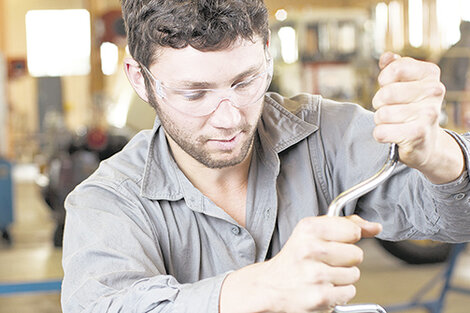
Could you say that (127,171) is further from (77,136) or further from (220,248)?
(77,136)

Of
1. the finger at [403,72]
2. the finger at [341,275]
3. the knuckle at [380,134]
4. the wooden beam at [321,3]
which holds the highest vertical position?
the wooden beam at [321,3]

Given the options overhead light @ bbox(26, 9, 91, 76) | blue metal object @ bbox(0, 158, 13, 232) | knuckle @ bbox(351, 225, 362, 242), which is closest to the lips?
knuckle @ bbox(351, 225, 362, 242)

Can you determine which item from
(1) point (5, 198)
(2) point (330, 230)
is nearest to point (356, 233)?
(2) point (330, 230)

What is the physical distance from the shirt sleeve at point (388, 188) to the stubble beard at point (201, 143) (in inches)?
9.5

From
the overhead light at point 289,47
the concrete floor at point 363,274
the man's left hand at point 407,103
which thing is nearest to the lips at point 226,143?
the man's left hand at point 407,103

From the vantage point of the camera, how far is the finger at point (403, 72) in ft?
3.35

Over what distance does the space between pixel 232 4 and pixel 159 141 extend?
37 centimetres

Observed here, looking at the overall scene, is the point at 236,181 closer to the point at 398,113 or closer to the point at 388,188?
the point at 388,188

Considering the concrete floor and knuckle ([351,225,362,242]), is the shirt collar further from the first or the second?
the concrete floor

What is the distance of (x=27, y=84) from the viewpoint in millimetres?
16094

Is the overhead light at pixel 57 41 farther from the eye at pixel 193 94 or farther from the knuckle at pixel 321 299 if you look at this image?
the knuckle at pixel 321 299

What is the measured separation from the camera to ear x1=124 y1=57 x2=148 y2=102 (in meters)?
1.47

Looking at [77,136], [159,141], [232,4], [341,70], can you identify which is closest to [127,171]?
[159,141]

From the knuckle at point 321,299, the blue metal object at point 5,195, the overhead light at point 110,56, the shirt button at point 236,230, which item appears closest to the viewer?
the knuckle at point 321,299
